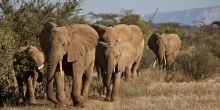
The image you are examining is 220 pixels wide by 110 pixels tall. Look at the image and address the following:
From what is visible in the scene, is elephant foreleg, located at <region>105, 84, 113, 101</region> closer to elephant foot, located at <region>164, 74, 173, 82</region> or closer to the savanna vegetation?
the savanna vegetation

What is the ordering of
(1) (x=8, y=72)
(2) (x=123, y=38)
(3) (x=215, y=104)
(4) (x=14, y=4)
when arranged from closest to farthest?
(3) (x=215, y=104) < (1) (x=8, y=72) < (4) (x=14, y=4) < (2) (x=123, y=38)

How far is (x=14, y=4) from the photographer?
1628cm

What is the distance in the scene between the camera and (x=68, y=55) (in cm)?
1285

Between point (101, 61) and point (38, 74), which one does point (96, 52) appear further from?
point (38, 74)

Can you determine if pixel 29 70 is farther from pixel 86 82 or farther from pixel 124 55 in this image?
pixel 124 55

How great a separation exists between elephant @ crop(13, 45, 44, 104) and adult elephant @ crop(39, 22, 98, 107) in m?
1.31

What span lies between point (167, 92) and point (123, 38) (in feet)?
13.0

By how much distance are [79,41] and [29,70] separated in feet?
7.13

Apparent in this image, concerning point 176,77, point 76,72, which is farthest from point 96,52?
point 176,77

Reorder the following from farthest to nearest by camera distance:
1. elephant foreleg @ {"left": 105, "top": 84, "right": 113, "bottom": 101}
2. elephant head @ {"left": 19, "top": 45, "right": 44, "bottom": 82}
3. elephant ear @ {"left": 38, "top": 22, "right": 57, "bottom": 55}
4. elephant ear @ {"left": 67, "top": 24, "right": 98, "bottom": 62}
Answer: elephant foreleg @ {"left": 105, "top": 84, "right": 113, "bottom": 101}, elephant head @ {"left": 19, "top": 45, "right": 44, "bottom": 82}, elephant ear @ {"left": 67, "top": 24, "right": 98, "bottom": 62}, elephant ear @ {"left": 38, "top": 22, "right": 57, "bottom": 55}

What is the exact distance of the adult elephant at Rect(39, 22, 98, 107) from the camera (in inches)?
488

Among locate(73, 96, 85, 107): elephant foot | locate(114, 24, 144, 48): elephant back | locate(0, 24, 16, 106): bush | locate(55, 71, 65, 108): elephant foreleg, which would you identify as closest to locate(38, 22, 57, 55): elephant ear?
locate(55, 71, 65, 108): elephant foreleg

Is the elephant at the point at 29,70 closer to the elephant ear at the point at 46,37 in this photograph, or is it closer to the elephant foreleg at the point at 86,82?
the elephant foreleg at the point at 86,82

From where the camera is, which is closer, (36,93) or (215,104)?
(215,104)
